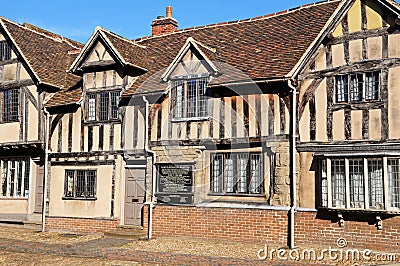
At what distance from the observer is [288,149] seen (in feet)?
48.9

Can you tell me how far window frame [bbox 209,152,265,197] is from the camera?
15422 millimetres

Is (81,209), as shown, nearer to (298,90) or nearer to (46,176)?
(46,176)

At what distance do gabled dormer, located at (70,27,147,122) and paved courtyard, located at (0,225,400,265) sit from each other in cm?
479

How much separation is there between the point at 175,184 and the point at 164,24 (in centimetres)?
915

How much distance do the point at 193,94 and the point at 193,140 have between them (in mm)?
1606

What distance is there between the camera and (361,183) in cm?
1380

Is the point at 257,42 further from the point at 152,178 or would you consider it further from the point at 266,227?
the point at 266,227

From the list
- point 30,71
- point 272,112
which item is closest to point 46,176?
point 30,71

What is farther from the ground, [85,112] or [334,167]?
[85,112]

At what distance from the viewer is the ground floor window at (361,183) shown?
1328 centimetres

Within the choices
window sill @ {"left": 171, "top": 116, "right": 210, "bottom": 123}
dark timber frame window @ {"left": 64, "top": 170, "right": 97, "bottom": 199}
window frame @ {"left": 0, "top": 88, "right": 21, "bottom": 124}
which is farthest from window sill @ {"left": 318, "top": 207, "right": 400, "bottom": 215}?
window frame @ {"left": 0, "top": 88, "right": 21, "bottom": 124}

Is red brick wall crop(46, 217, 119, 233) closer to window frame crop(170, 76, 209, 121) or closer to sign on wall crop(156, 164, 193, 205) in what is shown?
sign on wall crop(156, 164, 193, 205)

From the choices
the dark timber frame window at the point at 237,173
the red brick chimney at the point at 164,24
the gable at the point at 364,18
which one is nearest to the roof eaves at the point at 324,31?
the gable at the point at 364,18

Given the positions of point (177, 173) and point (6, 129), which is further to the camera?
point (6, 129)
